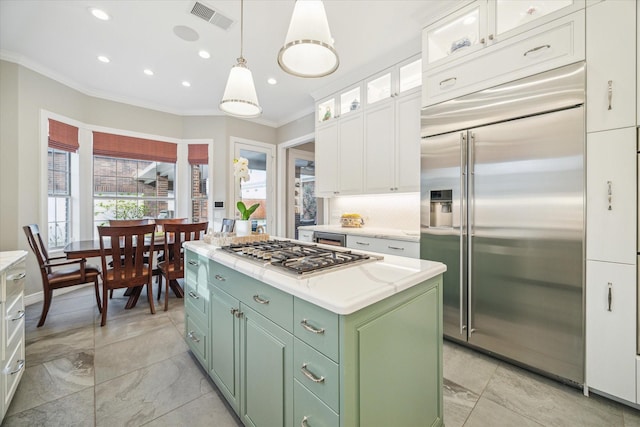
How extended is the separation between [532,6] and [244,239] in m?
2.78

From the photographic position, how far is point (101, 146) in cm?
408

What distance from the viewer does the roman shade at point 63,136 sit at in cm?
349

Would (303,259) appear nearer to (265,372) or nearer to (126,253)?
(265,372)

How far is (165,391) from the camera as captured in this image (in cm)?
176

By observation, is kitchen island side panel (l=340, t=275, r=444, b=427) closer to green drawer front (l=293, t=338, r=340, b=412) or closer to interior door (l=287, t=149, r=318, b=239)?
green drawer front (l=293, t=338, r=340, b=412)

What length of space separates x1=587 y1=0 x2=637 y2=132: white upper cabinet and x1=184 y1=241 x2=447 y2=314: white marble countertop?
1467mm

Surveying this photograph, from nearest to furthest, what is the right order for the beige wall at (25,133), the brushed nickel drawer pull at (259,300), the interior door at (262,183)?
1. the brushed nickel drawer pull at (259,300)
2. the beige wall at (25,133)
3. the interior door at (262,183)

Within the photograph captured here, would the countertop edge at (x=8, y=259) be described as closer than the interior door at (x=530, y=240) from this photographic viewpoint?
Yes

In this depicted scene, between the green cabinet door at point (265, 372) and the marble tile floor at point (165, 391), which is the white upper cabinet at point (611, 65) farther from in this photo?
the green cabinet door at point (265, 372)

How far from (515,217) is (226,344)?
2.16m

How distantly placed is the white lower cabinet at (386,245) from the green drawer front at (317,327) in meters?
1.78

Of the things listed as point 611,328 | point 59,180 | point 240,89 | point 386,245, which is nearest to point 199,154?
point 59,180

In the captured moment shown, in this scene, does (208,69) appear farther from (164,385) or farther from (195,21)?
(164,385)

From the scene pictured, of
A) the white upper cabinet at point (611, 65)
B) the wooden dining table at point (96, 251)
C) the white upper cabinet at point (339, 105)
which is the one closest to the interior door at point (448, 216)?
the white upper cabinet at point (611, 65)
